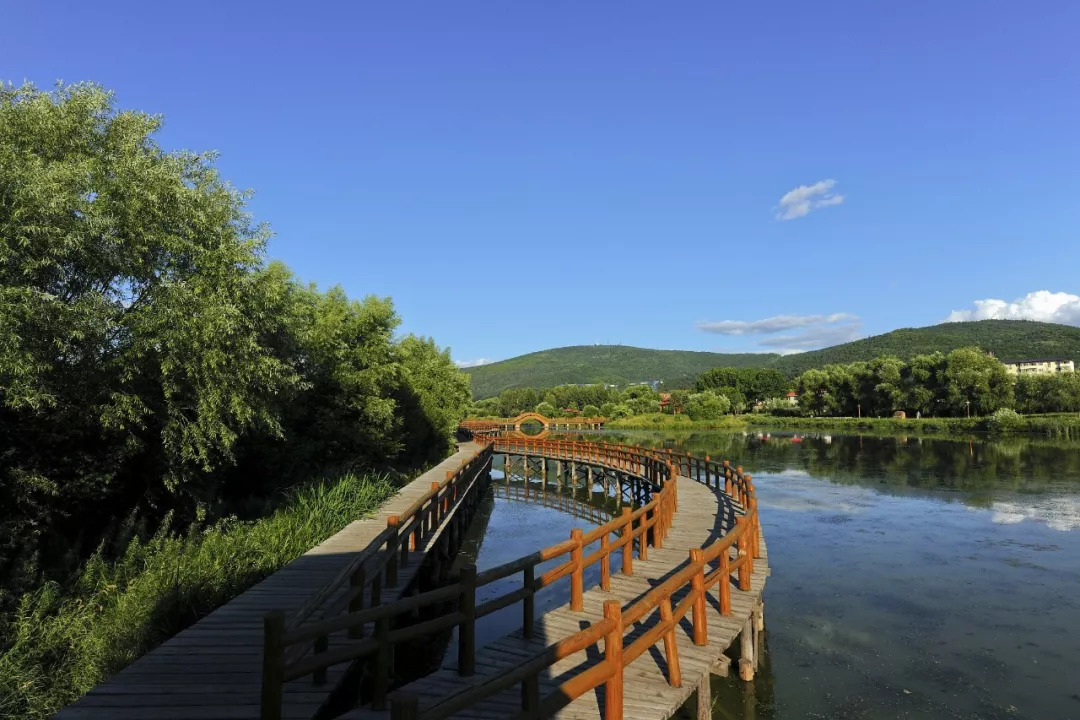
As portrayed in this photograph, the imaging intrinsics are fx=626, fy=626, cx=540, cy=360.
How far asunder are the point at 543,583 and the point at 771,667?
17.8ft

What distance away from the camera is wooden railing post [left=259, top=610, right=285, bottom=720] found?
15.0 feet

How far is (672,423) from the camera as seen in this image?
9388cm

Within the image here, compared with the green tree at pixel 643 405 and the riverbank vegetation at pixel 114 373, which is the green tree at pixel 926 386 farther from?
the riverbank vegetation at pixel 114 373

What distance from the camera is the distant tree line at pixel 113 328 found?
32.4ft

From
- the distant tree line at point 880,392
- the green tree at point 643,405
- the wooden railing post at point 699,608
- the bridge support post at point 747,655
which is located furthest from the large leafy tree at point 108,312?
the green tree at point 643,405

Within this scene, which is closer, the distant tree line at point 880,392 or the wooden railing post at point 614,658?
the wooden railing post at point 614,658

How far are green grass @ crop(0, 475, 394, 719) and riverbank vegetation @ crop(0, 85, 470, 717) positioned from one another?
0.04 meters

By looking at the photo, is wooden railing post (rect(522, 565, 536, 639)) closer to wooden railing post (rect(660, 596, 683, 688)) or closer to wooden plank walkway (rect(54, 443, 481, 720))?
wooden railing post (rect(660, 596, 683, 688))

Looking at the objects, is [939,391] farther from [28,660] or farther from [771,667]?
[28,660]

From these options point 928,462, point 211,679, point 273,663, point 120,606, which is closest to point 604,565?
point 211,679

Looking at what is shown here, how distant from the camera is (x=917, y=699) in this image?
900cm

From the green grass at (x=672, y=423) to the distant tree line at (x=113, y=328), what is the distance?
81.8 m

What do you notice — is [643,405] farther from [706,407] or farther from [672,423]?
[706,407]

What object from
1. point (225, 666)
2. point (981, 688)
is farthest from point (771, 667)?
point (225, 666)
